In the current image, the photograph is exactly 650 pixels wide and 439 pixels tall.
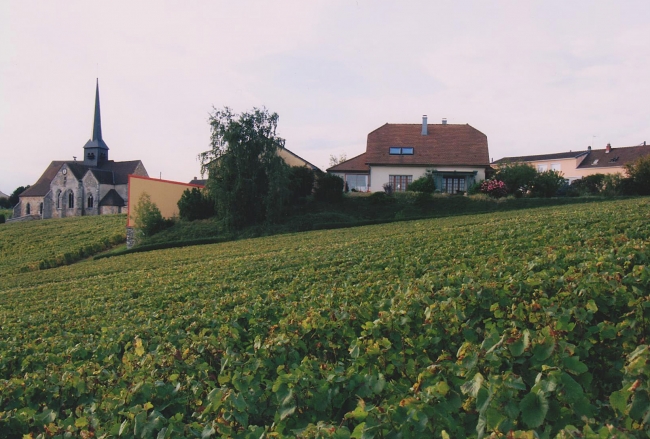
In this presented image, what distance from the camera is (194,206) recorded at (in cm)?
3419

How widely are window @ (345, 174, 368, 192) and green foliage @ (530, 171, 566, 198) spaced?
12.4 meters

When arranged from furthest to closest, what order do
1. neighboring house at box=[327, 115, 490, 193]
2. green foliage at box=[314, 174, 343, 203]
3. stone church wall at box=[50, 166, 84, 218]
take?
1. stone church wall at box=[50, 166, 84, 218]
2. neighboring house at box=[327, 115, 490, 193]
3. green foliage at box=[314, 174, 343, 203]

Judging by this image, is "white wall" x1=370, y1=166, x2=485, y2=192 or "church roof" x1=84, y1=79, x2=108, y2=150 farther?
"church roof" x1=84, y1=79, x2=108, y2=150

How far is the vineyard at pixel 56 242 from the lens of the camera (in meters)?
28.3

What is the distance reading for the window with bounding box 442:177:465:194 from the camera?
37688mm

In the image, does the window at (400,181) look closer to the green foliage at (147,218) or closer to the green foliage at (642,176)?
the green foliage at (642,176)

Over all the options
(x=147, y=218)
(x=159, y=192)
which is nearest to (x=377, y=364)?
(x=147, y=218)

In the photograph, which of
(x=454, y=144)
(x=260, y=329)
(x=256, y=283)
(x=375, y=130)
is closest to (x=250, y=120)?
(x=375, y=130)

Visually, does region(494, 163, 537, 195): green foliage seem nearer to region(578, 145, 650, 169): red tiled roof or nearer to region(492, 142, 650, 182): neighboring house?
region(492, 142, 650, 182): neighboring house

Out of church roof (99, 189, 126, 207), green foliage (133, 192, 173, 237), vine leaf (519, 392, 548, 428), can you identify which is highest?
church roof (99, 189, 126, 207)

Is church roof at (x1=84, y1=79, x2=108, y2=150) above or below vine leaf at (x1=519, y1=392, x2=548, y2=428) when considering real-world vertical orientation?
above

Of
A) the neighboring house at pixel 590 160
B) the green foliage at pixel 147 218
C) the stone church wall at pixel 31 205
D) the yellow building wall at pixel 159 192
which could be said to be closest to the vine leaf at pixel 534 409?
the green foliage at pixel 147 218

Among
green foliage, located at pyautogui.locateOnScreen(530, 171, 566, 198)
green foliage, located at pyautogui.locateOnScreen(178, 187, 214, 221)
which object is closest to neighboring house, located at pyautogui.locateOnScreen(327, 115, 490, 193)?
green foliage, located at pyautogui.locateOnScreen(530, 171, 566, 198)

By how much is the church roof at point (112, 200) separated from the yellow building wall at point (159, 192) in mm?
31840
